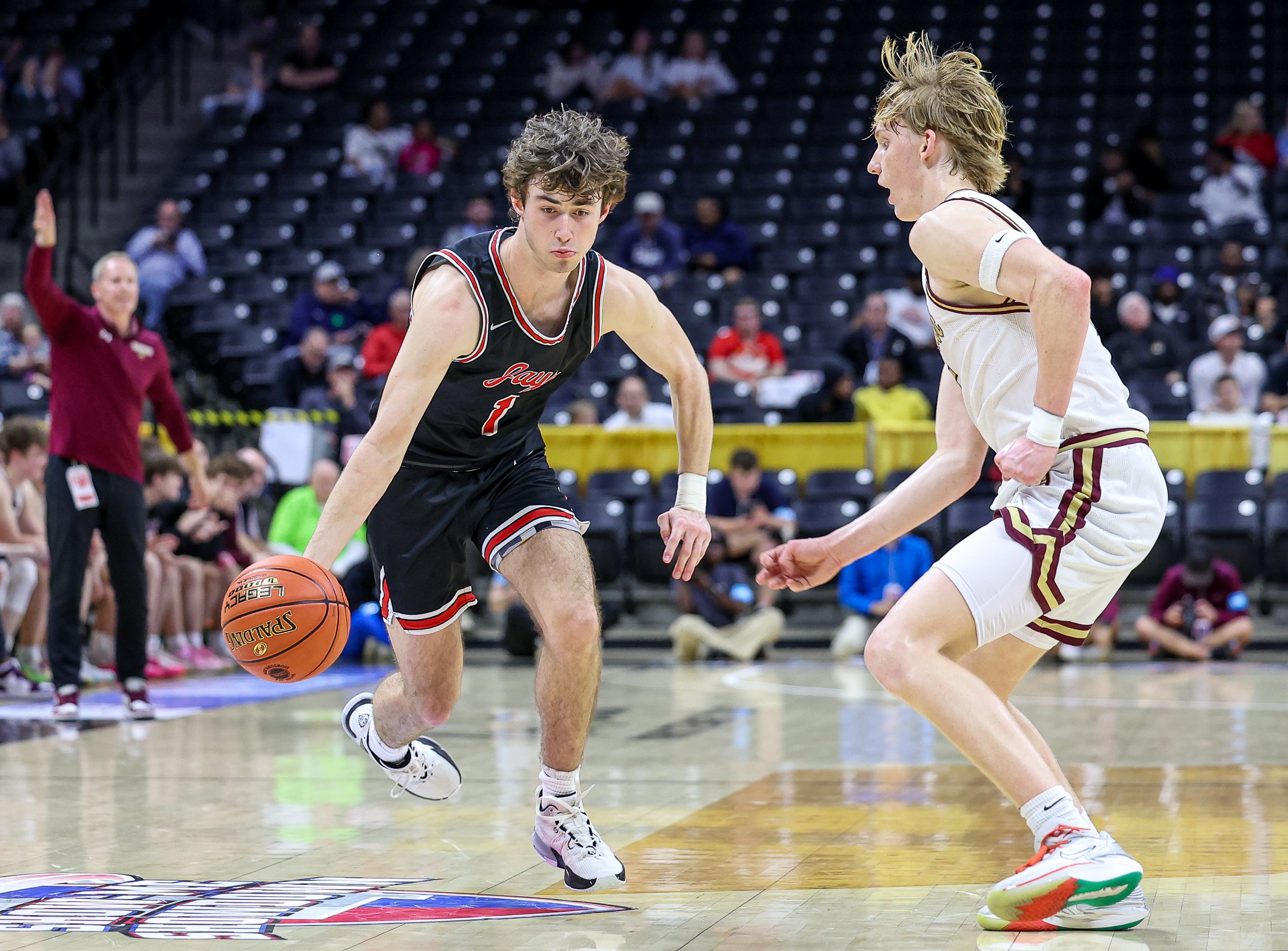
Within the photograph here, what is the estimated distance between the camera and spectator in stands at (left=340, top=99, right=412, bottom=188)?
18.1 metres

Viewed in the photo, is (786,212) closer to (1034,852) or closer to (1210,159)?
(1210,159)

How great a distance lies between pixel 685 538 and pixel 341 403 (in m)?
9.62

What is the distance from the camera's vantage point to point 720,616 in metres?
11.5

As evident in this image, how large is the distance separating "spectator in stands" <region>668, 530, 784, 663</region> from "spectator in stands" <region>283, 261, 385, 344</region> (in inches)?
196

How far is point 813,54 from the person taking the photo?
1895cm

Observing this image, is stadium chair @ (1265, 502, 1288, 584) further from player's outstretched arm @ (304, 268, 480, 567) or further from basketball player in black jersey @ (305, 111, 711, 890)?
player's outstretched arm @ (304, 268, 480, 567)

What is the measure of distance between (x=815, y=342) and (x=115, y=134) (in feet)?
29.0

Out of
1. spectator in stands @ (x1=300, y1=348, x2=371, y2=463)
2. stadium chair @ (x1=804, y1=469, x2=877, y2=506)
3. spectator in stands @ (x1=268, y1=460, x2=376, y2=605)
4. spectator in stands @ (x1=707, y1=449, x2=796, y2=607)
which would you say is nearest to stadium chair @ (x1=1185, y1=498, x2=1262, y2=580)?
stadium chair @ (x1=804, y1=469, x2=877, y2=506)

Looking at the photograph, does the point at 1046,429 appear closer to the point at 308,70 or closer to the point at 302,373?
the point at 302,373

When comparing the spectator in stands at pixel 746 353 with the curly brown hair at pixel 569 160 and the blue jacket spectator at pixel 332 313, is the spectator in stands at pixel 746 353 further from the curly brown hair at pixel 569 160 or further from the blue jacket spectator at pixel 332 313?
the curly brown hair at pixel 569 160

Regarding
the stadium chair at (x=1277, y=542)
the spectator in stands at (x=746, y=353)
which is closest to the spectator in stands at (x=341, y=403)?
the spectator in stands at (x=746, y=353)

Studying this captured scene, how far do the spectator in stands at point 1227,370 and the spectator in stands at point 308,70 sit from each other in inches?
469

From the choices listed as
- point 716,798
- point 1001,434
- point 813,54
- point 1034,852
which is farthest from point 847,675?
point 813,54

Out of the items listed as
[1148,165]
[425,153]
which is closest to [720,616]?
[1148,165]
